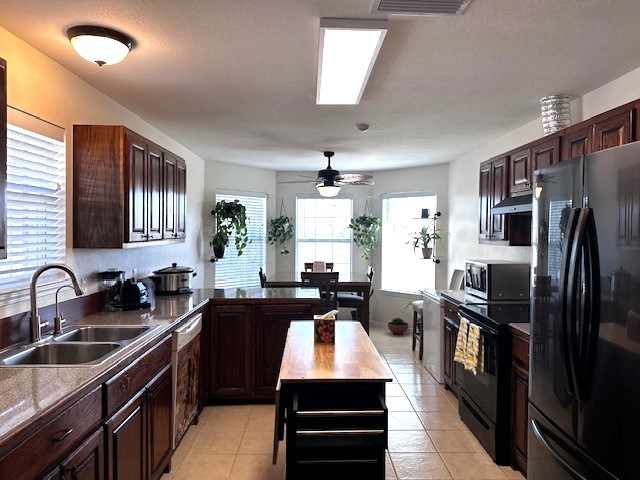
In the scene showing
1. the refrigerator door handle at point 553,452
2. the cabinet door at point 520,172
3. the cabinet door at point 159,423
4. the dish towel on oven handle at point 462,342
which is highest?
the cabinet door at point 520,172

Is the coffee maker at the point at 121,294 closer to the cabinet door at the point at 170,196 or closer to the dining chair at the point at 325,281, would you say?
the cabinet door at the point at 170,196

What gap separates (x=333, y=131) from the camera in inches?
167

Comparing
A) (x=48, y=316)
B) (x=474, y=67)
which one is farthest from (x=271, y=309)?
(x=474, y=67)

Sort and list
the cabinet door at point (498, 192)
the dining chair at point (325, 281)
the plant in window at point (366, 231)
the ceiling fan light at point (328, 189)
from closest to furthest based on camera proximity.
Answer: the cabinet door at point (498, 192)
the dining chair at point (325, 281)
the ceiling fan light at point (328, 189)
the plant in window at point (366, 231)

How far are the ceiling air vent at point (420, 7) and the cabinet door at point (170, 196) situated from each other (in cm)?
224

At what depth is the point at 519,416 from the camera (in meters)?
2.66

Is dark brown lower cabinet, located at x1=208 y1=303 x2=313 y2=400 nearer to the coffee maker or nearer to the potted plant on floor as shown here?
the coffee maker

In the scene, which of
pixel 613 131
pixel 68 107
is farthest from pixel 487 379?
pixel 68 107

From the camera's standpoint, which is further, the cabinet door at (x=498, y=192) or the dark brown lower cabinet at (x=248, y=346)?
the dark brown lower cabinet at (x=248, y=346)

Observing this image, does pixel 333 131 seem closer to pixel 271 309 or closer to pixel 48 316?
pixel 271 309

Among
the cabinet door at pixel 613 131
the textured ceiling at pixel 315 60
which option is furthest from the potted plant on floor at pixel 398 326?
the cabinet door at pixel 613 131

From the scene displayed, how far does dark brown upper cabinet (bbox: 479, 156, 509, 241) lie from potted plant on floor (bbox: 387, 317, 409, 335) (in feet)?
8.31

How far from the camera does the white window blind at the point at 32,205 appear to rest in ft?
7.30

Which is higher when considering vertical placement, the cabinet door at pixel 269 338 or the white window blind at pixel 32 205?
the white window blind at pixel 32 205
